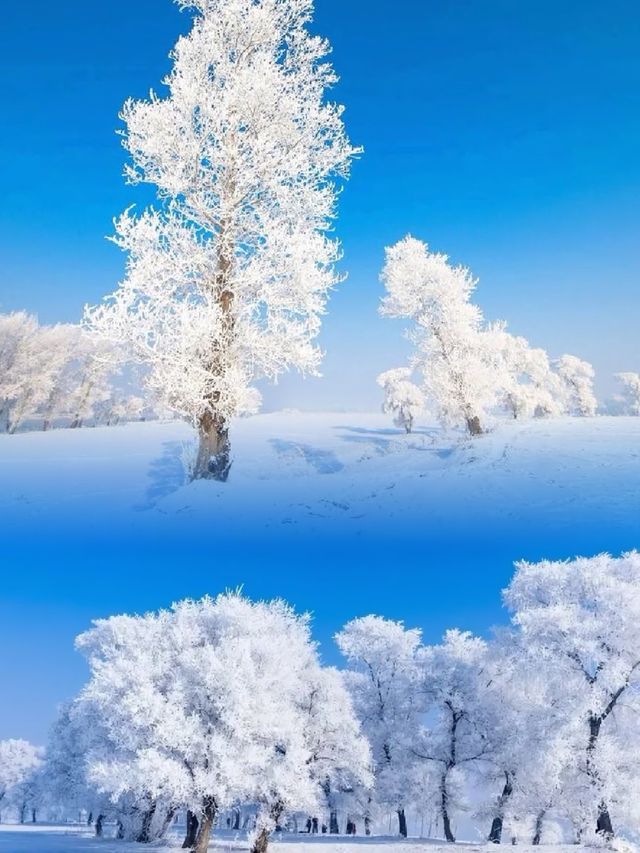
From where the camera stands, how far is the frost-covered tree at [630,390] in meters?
108

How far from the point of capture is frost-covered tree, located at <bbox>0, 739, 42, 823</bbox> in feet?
302

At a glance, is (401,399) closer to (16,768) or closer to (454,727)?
(454,727)

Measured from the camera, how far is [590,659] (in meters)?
25.0

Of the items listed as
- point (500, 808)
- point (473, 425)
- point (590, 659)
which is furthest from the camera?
point (500, 808)

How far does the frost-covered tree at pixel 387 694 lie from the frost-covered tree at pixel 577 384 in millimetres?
61104

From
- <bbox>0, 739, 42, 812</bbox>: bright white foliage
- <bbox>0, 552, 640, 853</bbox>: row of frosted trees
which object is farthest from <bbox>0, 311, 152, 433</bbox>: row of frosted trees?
<bbox>0, 739, 42, 812</bbox>: bright white foliage

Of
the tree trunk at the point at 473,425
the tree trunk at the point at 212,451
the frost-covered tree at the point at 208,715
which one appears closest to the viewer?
the tree trunk at the point at 212,451

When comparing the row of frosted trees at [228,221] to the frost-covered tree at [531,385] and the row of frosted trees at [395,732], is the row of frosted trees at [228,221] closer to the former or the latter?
the row of frosted trees at [395,732]

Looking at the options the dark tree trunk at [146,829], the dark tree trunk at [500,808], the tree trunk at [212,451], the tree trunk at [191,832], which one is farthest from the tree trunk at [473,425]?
the dark tree trunk at [146,829]

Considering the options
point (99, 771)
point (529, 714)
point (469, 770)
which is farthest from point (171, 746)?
point (469, 770)

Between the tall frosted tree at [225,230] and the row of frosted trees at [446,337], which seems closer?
the tall frosted tree at [225,230]

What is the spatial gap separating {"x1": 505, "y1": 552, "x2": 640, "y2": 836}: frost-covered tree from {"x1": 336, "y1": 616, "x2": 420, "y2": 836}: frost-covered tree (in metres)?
17.5

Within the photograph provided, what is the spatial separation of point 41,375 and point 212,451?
38.3 m

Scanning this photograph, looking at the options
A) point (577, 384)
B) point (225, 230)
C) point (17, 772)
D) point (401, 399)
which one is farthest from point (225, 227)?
point (17, 772)
